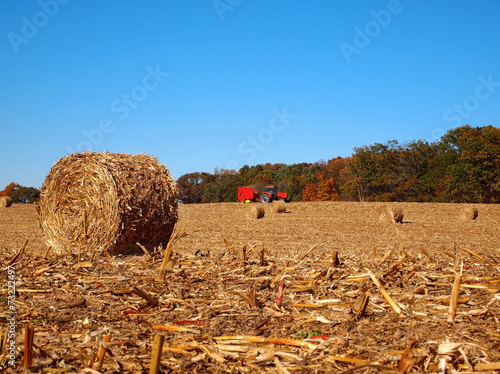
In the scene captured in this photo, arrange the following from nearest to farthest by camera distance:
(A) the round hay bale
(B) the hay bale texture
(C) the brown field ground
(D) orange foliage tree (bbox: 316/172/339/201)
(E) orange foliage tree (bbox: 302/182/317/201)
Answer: (C) the brown field ground → (B) the hay bale texture → (A) the round hay bale → (D) orange foliage tree (bbox: 316/172/339/201) → (E) orange foliage tree (bbox: 302/182/317/201)

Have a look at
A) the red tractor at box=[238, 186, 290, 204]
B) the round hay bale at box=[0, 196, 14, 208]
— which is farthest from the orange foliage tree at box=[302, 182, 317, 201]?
the round hay bale at box=[0, 196, 14, 208]

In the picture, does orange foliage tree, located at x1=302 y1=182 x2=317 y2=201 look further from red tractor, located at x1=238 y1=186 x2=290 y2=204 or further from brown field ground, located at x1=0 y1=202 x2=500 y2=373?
brown field ground, located at x1=0 y1=202 x2=500 y2=373

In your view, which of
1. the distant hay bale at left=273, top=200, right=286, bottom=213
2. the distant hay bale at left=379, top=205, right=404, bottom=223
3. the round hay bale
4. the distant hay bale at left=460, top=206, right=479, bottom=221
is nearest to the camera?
the distant hay bale at left=379, top=205, right=404, bottom=223

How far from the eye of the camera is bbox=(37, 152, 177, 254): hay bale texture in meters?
9.11

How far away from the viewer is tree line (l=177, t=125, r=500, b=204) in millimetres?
41344

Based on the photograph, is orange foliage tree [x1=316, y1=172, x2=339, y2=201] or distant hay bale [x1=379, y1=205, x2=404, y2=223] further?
orange foliage tree [x1=316, y1=172, x2=339, y2=201]

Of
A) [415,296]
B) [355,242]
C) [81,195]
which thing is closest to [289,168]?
[355,242]

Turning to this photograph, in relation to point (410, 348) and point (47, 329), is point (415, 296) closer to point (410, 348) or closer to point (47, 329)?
point (410, 348)

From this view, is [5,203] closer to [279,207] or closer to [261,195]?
[261,195]

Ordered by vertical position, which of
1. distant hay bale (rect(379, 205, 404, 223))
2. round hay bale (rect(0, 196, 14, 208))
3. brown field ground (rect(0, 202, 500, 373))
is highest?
round hay bale (rect(0, 196, 14, 208))

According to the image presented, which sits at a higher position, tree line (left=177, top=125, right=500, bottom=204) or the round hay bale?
tree line (left=177, top=125, right=500, bottom=204)

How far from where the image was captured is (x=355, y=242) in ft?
52.2

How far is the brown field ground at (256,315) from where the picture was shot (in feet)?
8.85

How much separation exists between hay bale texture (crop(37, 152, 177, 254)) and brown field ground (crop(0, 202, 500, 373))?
286 cm
